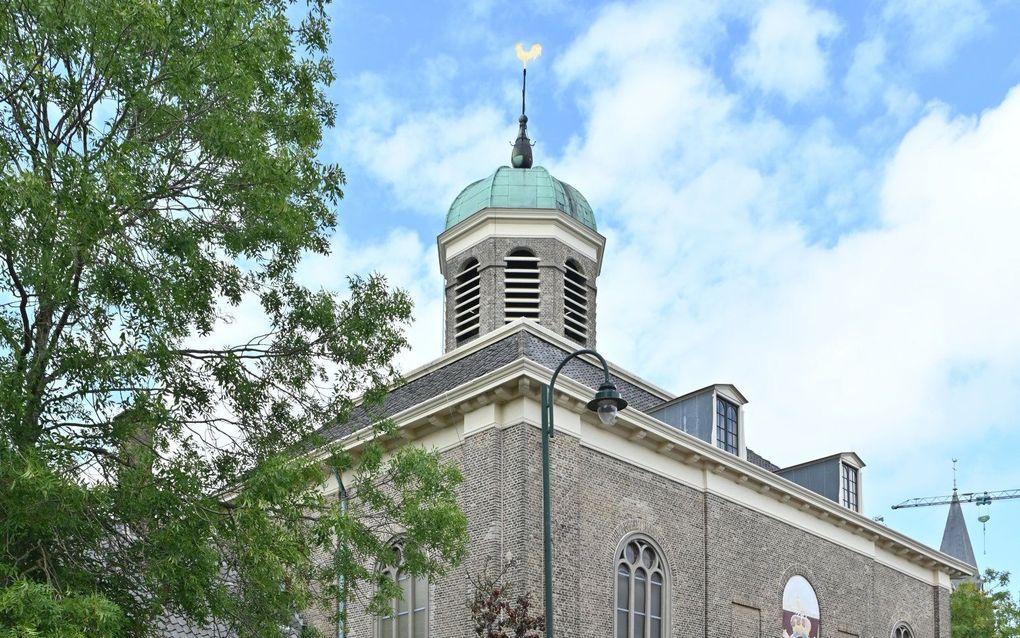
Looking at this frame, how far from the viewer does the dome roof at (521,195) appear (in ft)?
100

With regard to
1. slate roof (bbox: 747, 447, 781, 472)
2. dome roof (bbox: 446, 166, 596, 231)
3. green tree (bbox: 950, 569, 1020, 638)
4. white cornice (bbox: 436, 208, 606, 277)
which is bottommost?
green tree (bbox: 950, 569, 1020, 638)

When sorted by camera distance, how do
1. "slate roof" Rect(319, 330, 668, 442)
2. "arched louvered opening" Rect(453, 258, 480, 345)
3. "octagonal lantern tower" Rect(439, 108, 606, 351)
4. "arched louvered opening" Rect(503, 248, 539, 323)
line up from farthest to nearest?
"arched louvered opening" Rect(453, 258, 480, 345) < "octagonal lantern tower" Rect(439, 108, 606, 351) < "arched louvered opening" Rect(503, 248, 539, 323) < "slate roof" Rect(319, 330, 668, 442)

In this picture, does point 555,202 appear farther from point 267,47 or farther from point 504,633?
point 267,47

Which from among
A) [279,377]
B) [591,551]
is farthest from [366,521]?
[279,377]

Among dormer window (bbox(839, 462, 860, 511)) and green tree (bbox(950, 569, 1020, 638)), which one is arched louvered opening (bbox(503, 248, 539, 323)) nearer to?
dormer window (bbox(839, 462, 860, 511))

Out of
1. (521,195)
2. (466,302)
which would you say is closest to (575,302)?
(466,302)

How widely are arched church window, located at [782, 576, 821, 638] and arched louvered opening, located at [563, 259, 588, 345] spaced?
8.09 metres

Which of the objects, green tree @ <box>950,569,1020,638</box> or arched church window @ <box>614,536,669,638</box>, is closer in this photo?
arched church window @ <box>614,536,669,638</box>

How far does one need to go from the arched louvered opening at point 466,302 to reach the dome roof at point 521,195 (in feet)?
4.63

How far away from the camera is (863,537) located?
3162 cm

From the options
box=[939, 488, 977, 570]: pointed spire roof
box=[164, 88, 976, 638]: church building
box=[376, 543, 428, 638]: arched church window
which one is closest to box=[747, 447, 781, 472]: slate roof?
box=[164, 88, 976, 638]: church building

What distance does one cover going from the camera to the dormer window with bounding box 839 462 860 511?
31.2 metres

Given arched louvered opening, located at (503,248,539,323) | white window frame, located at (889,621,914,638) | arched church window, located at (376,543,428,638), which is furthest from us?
white window frame, located at (889,621,914,638)

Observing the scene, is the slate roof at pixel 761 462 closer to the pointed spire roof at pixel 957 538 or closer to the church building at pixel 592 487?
the church building at pixel 592 487
